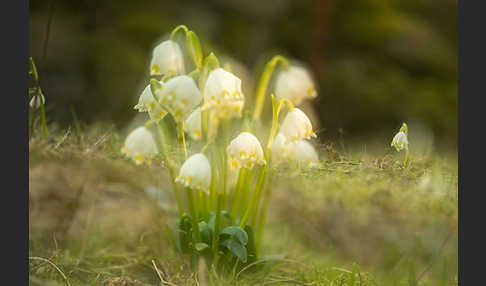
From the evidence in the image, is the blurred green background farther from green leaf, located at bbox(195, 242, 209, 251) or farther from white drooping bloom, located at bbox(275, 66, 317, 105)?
green leaf, located at bbox(195, 242, 209, 251)

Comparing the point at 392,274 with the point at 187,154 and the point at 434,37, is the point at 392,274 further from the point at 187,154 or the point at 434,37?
the point at 434,37

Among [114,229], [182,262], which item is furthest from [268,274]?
[114,229]

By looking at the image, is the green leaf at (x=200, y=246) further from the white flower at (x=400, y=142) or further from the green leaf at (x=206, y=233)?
the white flower at (x=400, y=142)

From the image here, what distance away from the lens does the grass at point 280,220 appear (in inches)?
28.8

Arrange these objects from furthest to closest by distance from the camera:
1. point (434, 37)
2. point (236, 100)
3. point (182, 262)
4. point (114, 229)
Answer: point (434, 37), point (114, 229), point (182, 262), point (236, 100)

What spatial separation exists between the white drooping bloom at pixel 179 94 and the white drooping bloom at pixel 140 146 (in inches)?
3.9

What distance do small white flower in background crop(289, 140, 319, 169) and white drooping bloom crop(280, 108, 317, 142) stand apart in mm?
21

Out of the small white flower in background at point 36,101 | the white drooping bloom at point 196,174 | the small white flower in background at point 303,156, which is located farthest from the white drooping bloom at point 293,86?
the small white flower in background at point 36,101

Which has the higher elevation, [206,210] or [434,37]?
[434,37]

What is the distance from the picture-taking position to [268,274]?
76 centimetres

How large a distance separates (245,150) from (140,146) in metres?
0.17

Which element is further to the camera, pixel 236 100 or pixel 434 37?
pixel 434 37

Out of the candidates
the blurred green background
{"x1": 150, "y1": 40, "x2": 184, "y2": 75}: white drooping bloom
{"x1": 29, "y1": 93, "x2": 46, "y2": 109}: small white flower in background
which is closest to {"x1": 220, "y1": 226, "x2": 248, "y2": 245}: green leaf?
{"x1": 150, "y1": 40, "x2": 184, "y2": 75}: white drooping bloom

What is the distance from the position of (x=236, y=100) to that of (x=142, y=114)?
0.69 ft
